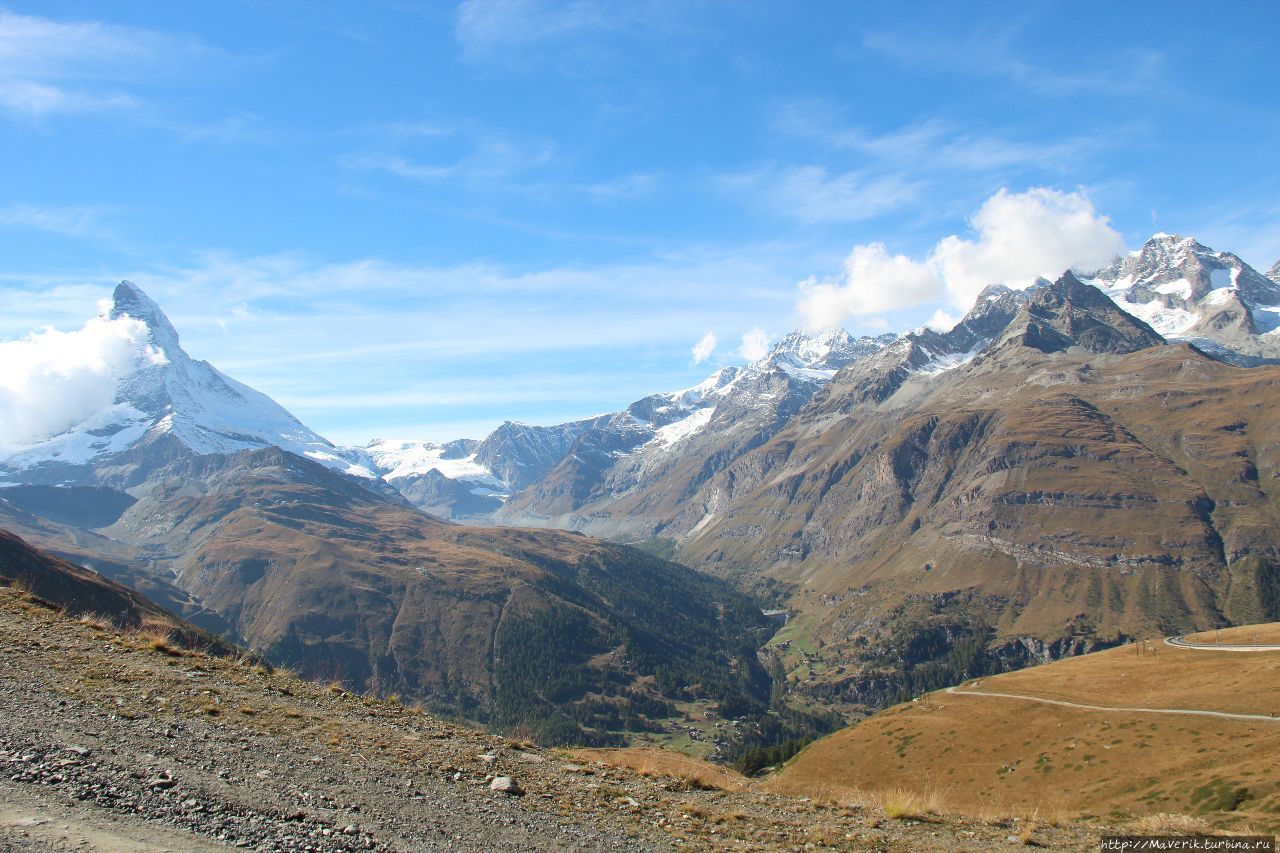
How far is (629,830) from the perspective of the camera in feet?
62.2

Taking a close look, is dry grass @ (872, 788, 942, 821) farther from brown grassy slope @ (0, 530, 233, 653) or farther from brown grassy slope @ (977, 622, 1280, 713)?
brown grassy slope @ (0, 530, 233, 653)

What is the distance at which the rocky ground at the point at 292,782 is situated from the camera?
14.7 metres

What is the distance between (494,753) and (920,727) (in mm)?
91520

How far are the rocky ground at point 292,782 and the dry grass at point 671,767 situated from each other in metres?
0.79

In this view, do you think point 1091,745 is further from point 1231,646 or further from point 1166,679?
point 1231,646

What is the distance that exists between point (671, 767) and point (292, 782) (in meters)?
15.3

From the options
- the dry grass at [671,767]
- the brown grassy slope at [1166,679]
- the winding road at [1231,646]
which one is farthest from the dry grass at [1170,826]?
the winding road at [1231,646]

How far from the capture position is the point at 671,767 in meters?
28.4

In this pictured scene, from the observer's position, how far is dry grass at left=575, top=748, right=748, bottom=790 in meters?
25.9

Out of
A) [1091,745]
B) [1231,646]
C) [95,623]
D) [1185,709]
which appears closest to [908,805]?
[95,623]

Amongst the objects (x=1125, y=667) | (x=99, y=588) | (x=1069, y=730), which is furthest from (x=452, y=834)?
(x=99, y=588)

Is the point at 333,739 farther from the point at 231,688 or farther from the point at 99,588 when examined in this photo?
the point at 99,588

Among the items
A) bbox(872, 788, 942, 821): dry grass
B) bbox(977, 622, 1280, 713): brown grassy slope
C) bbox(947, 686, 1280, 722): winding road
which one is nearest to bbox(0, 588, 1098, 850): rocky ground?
bbox(872, 788, 942, 821): dry grass

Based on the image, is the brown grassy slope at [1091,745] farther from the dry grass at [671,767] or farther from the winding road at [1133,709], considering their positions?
the dry grass at [671,767]
